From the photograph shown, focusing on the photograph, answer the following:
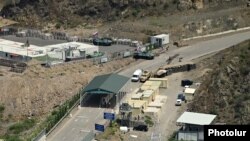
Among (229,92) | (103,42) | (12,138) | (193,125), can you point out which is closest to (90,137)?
(12,138)

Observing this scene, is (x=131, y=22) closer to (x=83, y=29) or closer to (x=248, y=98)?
(x=83, y=29)

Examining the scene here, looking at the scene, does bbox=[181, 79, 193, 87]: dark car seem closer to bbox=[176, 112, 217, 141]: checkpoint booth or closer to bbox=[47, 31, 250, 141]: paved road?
bbox=[47, 31, 250, 141]: paved road

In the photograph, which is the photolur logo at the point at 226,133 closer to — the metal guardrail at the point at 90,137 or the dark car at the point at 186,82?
the metal guardrail at the point at 90,137

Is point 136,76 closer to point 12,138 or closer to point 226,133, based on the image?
point 12,138

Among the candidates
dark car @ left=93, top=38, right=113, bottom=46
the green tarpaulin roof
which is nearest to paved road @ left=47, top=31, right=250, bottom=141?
the green tarpaulin roof

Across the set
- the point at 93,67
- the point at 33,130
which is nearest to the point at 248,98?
the point at 33,130
